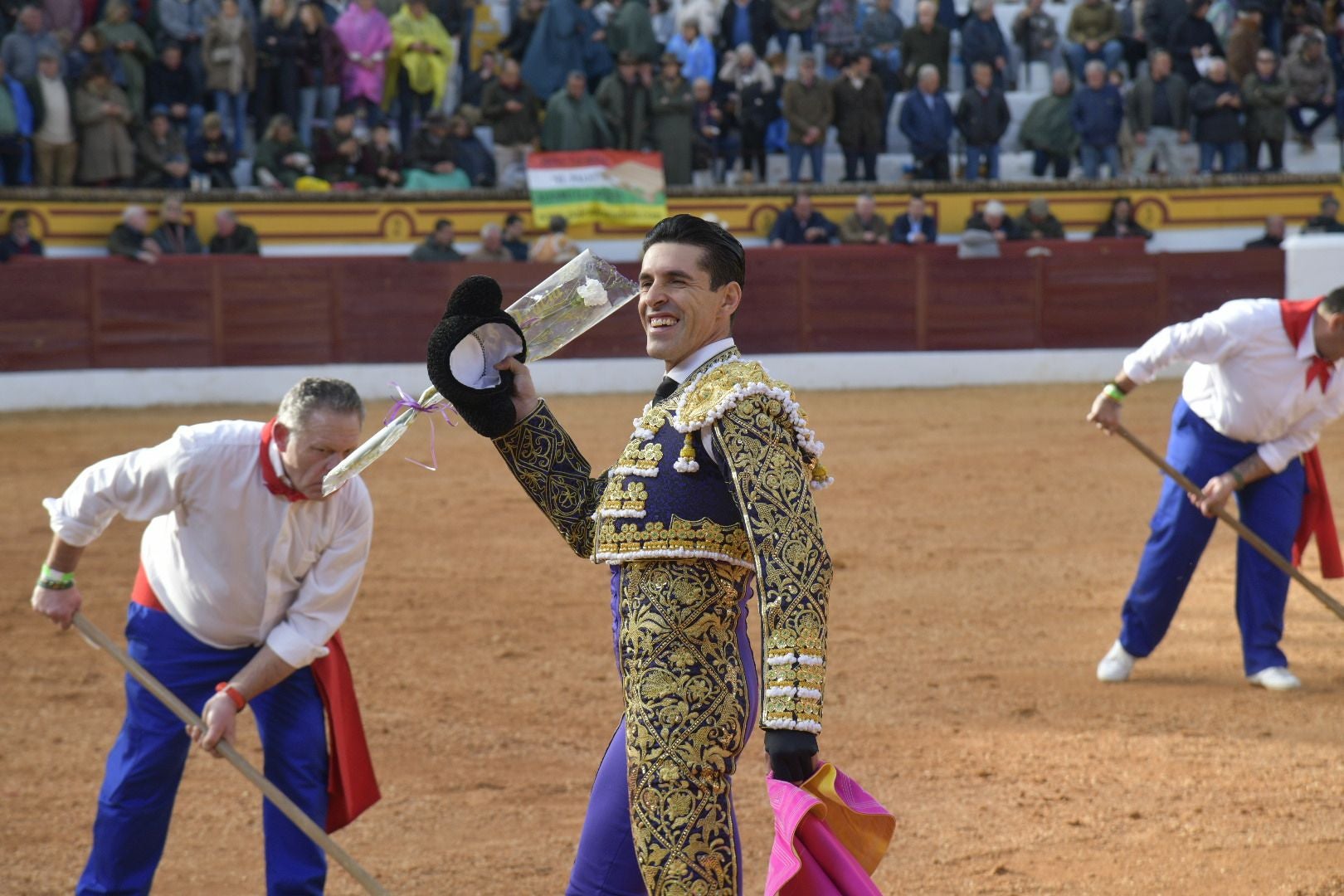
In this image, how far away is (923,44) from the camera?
14.3 metres

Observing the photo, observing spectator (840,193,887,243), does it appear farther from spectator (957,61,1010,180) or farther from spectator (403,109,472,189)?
spectator (403,109,472,189)

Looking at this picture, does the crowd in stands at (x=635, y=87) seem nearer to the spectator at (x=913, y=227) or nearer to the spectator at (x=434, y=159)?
the spectator at (x=434, y=159)

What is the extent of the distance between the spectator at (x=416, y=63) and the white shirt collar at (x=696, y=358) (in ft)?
38.4

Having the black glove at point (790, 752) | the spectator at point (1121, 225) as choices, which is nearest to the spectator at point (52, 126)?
the spectator at point (1121, 225)

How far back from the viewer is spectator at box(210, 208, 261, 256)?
1303cm

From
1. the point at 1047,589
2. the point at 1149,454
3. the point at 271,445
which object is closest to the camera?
the point at 271,445

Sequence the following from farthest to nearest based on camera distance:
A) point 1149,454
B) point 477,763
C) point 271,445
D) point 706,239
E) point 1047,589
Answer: point 1047,589 < point 1149,454 < point 477,763 < point 271,445 < point 706,239

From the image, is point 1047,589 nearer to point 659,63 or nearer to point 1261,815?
point 1261,815

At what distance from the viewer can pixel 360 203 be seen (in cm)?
1359

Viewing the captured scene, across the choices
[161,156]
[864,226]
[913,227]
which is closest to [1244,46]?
[913,227]

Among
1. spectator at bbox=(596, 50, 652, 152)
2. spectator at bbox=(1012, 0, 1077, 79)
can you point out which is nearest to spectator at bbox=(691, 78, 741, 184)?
spectator at bbox=(596, 50, 652, 152)

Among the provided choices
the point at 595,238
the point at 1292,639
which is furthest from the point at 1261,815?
the point at 595,238

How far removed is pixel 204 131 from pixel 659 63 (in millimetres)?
4068

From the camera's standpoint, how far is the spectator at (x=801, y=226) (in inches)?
546
